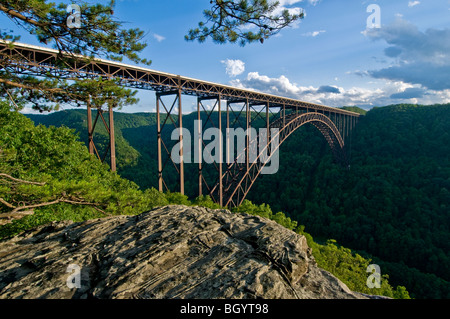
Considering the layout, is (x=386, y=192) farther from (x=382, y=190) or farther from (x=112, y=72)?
(x=112, y=72)

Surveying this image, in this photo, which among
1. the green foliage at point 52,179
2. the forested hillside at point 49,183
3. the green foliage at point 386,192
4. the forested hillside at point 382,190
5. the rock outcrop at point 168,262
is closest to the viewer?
the rock outcrop at point 168,262

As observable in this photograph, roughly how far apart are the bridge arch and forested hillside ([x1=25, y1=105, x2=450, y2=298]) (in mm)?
5535

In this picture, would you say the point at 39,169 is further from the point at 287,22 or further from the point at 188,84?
the point at 287,22

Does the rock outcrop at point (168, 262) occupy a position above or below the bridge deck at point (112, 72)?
below

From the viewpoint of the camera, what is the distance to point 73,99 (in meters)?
6.52

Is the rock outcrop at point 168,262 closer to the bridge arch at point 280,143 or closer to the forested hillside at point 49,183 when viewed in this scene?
the forested hillside at point 49,183

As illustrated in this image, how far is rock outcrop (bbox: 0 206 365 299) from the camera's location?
3.08 m

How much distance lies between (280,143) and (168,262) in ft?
62.1

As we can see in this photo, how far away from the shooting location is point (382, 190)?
3688 centimetres

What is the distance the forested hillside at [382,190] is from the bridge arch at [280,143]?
5.54 m

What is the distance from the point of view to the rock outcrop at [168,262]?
3.08 meters

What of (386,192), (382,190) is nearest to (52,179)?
(386,192)

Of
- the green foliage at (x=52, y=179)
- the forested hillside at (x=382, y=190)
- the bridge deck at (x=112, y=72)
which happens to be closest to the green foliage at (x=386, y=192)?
the forested hillside at (x=382, y=190)

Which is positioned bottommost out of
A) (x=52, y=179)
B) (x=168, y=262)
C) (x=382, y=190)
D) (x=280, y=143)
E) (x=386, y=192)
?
(x=386, y=192)
